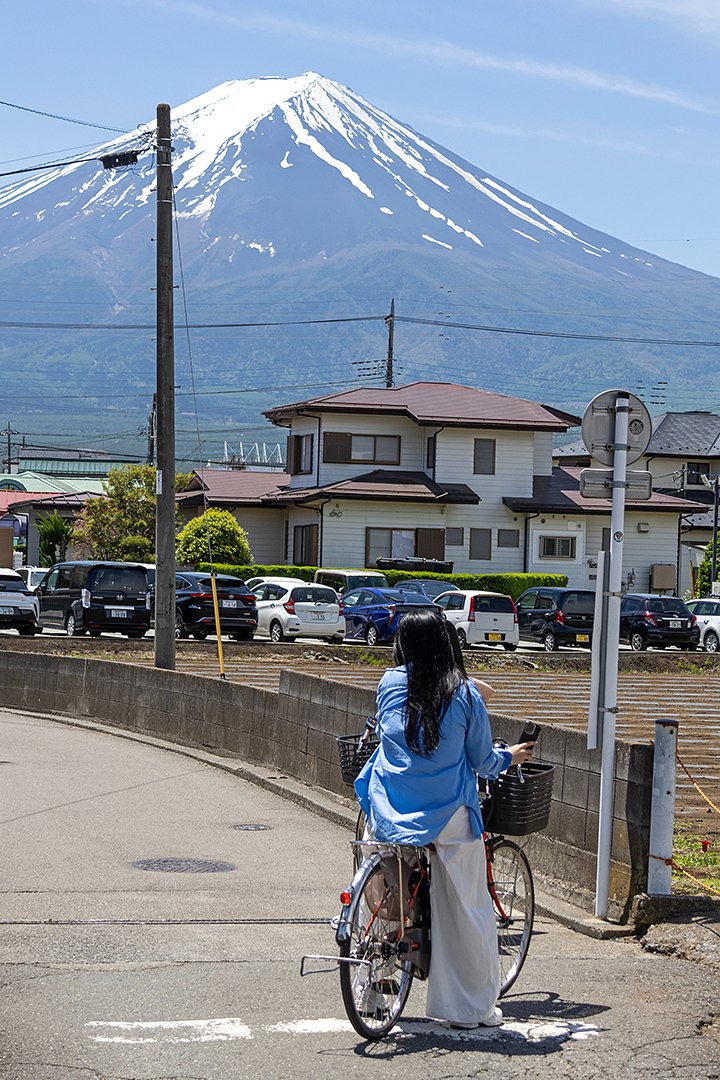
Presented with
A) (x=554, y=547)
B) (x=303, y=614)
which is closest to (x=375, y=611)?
(x=303, y=614)

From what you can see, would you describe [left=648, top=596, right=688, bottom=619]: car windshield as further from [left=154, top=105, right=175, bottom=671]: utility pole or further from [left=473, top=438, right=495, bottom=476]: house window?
[left=154, top=105, right=175, bottom=671]: utility pole

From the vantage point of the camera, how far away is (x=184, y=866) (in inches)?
410

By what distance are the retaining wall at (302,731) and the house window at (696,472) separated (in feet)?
182

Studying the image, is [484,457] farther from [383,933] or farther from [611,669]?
[383,933]

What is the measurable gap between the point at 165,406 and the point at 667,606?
66.7 feet

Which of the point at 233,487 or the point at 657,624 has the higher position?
the point at 233,487

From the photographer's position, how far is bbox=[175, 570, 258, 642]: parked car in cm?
3522

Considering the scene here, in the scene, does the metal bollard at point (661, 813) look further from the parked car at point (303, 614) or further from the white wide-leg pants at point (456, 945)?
the parked car at point (303, 614)

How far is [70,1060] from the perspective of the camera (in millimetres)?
5656

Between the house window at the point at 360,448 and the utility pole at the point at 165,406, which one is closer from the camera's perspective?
the utility pole at the point at 165,406

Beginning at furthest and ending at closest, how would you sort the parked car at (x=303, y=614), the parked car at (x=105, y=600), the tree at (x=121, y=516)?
the tree at (x=121, y=516) < the parked car at (x=303, y=614) < the parked car at (x=105, y=600)

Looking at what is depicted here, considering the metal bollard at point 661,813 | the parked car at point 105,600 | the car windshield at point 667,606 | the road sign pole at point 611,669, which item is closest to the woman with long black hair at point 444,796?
the metal bollard at point 661,813

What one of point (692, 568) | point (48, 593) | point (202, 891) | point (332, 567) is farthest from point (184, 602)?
point (692, 568)

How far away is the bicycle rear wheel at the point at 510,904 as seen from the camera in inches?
273
